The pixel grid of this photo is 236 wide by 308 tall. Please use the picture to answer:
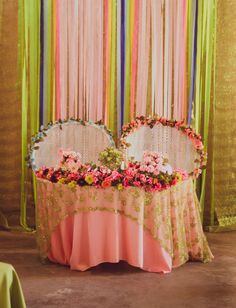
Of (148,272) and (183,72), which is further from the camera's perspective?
(183,72)

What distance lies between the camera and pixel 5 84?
17.8 feet

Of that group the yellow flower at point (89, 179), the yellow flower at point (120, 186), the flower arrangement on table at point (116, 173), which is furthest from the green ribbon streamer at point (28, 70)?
the yellow flower at point (120, 186)

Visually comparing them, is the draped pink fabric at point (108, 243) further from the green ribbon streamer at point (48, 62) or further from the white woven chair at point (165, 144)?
the green ribbon streamer at point (48, 62)

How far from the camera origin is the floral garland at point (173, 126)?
15.6ft

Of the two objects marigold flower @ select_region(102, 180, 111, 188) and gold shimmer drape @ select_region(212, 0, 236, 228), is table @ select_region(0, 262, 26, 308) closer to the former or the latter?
marigold flower @ select_region(102, 180, 111, 188)

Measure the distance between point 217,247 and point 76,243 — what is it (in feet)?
4.51

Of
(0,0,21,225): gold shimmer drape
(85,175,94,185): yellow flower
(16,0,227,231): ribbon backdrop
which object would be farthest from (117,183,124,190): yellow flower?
Result: (0,0,21,225): gold shimmer drape

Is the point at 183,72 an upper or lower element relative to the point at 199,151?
upper

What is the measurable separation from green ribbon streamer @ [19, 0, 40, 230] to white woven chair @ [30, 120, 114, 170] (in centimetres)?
57

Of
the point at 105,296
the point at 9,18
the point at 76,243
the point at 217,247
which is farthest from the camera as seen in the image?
the point at 9,18

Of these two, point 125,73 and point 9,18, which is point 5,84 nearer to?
point 9,18

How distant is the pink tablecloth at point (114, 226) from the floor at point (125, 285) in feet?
0.34

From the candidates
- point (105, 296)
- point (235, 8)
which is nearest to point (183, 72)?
point (235, 8)

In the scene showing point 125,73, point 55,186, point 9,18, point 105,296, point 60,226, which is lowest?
point 105,296
